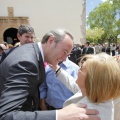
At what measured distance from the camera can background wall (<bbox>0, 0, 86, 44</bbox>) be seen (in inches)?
663

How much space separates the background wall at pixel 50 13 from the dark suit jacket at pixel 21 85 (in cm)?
1549

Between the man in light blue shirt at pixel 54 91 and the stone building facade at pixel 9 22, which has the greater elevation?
the stone building facade at pixel 9 22

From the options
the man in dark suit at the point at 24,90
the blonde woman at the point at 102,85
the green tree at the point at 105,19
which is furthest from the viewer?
the green tree at the point at 105,19

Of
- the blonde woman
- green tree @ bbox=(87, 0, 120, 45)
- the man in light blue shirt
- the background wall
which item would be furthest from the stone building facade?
green tree @ bbox=(87, 0, 120, 45)

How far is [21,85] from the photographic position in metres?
1.37

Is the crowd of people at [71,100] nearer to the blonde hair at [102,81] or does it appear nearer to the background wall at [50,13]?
the blonde hair at [102,81]

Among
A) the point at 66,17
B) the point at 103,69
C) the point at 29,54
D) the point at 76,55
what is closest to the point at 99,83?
the point at 103,69

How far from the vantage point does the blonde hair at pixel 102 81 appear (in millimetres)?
1418

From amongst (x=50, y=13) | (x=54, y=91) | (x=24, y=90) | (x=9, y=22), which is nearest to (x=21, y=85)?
(x=24, y=90)

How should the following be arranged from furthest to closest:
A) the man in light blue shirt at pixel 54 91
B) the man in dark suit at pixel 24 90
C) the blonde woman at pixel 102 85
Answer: the man in light blue shirt at pixel 54 91, the blonde woman at pixel 102 85, the man in dark suit at pixel 24 90

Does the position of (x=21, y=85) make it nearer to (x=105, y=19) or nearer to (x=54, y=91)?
(x=54, y=91)

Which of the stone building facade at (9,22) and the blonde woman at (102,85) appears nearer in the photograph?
the blonde woman at (102,85)

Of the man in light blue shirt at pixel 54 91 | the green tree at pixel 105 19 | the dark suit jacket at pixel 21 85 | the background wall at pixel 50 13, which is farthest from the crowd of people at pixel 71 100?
the green tree at pixel 105 19

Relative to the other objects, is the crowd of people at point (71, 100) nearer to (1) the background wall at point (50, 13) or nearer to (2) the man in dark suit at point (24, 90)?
(2) the man in dark suit at point (24, 90)
